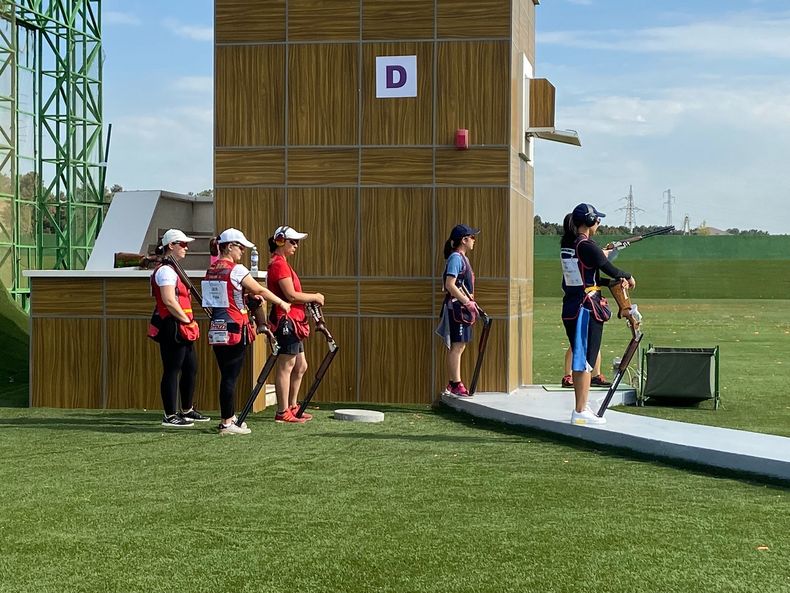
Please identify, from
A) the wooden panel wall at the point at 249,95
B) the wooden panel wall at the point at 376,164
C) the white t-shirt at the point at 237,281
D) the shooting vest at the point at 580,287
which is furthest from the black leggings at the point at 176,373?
the shooting vest at the point at 580,287

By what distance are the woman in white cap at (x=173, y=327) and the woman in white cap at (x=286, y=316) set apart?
2.39 feet

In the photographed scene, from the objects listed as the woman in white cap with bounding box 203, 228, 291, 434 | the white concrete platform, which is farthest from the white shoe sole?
the white concrete platform

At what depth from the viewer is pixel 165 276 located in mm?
9695

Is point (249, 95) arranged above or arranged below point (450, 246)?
above

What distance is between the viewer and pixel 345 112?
11.9 meters

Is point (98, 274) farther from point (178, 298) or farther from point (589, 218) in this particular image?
point (589, 218)

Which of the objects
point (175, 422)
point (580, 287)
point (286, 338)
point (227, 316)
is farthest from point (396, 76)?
point (175, 422)

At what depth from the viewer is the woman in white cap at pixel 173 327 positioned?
971 centimetres

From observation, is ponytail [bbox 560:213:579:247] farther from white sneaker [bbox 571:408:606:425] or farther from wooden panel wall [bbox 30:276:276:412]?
wooden panel wall [bbox 30:276:276:412]

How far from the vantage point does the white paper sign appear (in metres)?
11.8

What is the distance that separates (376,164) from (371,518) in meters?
6.23

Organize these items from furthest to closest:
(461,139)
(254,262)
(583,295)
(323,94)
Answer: (323,94)
(461,139)
(254,262)
(583,295)

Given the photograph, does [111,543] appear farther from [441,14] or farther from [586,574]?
[441,14]

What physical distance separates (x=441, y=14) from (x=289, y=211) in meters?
2.50
